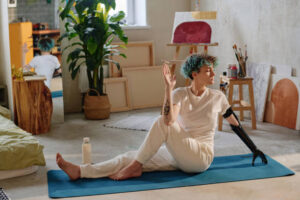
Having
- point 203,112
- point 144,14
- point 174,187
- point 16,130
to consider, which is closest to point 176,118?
point 203,112

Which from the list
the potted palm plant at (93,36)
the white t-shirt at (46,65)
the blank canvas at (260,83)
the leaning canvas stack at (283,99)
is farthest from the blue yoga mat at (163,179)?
the potted palm plant at (93,36)

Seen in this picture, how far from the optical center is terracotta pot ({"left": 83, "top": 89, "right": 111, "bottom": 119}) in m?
5.34

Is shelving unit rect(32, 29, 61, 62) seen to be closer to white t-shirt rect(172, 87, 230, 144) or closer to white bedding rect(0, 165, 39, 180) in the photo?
white bedding rect(0, 165, 39, 180)

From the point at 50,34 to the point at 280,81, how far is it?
2699 mm

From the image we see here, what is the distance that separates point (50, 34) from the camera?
204 inches

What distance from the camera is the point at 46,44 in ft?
16.9

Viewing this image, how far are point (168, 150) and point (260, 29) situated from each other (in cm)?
244

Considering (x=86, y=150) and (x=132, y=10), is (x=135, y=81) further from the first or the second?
(x=86, y=150)

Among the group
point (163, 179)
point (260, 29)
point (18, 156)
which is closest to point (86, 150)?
point (18, 156)

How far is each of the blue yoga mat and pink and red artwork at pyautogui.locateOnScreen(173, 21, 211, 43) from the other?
2.06m

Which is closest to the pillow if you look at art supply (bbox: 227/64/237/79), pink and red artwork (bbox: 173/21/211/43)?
art supply (bbox: 227/64/237/79)

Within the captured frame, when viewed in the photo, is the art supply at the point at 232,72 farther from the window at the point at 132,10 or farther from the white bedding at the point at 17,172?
the white bedding at the point at 17,172

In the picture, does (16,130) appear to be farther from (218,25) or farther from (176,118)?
(218,25)

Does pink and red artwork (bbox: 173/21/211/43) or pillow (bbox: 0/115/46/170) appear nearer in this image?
pillow (bbox: 0/115/46/170)
